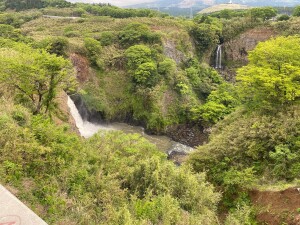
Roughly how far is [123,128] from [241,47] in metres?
24.2

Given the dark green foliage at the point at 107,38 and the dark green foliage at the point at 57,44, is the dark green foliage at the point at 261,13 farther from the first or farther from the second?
the dark green foliage at the point at 57,44

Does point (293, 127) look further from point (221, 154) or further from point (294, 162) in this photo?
point (221, 154)

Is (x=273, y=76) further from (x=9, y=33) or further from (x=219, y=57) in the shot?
(x=9, y=33)

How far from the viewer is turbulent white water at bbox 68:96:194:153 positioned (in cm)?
2602

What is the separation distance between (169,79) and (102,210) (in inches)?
908

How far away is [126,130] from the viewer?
2862cm

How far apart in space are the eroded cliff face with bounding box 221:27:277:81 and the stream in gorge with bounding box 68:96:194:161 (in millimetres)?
18097

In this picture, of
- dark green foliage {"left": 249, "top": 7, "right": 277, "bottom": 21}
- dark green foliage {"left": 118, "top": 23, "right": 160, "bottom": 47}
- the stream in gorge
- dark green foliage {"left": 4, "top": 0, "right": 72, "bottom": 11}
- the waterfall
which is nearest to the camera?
the waterfall

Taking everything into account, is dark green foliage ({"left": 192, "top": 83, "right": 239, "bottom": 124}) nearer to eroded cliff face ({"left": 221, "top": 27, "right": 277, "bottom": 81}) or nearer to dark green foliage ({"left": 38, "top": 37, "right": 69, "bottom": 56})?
eroded cliff face ({"left": 221, "top": 27, "right": 277, "bottom": 81})

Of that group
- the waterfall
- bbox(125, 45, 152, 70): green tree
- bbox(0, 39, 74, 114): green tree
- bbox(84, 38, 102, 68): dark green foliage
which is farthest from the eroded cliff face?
bbox(0, 39, 74, 114): green tree

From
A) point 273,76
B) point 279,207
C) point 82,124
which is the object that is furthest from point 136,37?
point 279,207

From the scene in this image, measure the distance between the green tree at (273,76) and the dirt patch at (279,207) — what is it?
236 inches

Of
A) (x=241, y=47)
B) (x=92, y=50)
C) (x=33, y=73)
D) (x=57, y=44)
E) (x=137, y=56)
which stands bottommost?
(x=241, y=47)

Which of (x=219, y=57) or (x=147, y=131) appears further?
(x=219, y=57)
